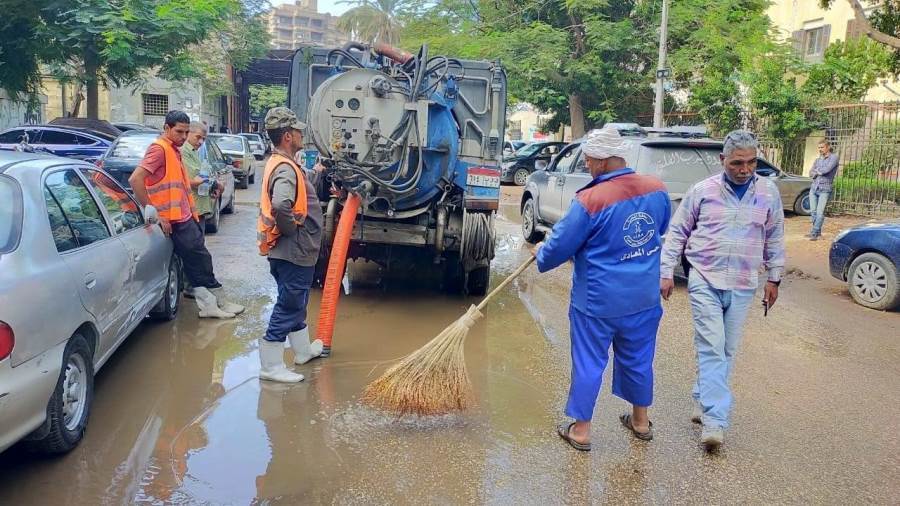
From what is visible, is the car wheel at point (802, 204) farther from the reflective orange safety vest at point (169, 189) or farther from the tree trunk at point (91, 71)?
the tree trunk at point (91, 71)

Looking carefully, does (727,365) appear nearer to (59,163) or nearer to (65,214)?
(65,214)

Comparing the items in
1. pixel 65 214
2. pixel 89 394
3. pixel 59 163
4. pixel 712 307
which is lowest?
pixel 89 394

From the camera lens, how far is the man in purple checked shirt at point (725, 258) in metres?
3.84

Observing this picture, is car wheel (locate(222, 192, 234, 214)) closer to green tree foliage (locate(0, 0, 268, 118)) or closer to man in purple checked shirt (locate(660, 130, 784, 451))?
green tree foliage (locate(0, 0, 268, 118))

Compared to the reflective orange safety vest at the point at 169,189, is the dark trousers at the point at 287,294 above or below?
below

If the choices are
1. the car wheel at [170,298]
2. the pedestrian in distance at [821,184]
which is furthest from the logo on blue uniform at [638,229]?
the pedestrian in distance at [821,184]

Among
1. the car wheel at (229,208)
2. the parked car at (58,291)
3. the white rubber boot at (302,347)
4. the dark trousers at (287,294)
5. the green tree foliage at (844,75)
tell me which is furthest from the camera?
the green tree foliage at (844,75)

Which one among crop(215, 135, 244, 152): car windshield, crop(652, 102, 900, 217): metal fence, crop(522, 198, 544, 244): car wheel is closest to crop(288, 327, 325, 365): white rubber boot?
crop(522, 198, 544, 244): car wheel

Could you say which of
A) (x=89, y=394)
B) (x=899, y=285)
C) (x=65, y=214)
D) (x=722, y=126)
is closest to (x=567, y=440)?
(x=89, y=394)

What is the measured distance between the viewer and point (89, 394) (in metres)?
3.73

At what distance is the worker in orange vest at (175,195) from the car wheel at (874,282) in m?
6.39

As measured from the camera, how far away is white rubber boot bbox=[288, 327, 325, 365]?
16.1 feet

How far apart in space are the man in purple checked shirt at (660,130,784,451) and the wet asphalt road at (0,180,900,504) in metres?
0.38

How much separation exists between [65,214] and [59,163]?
0.60 m
